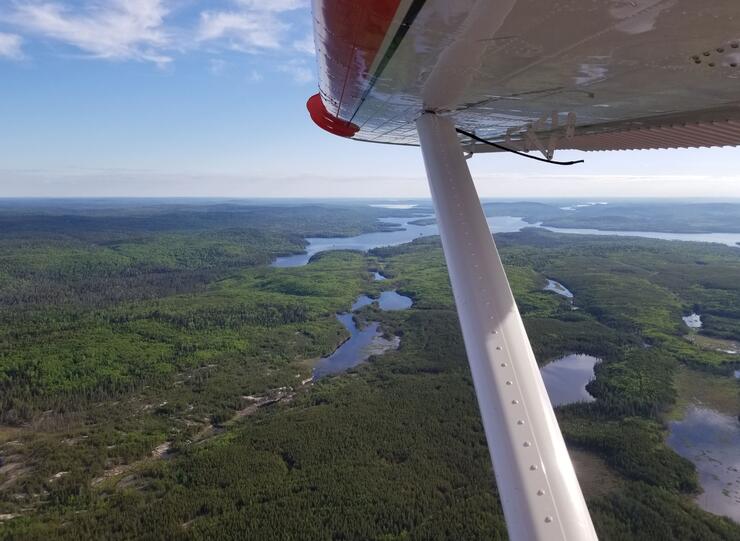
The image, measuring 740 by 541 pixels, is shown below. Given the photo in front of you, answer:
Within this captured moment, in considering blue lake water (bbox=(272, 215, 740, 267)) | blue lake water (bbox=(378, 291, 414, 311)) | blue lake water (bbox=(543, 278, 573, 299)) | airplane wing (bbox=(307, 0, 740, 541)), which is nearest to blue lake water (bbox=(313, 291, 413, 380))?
blue lake water (bbox=(378, 291, 414, 311))

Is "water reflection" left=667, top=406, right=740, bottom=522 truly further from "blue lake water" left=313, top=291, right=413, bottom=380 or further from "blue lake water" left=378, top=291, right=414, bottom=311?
"blue lake water" left=378, top=291, right=414, bottom=311

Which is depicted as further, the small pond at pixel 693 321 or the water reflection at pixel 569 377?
the small pond at pixel 693 321

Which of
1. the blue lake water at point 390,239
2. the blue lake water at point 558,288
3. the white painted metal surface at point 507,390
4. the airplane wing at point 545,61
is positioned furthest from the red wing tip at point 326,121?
the blue lake water at point 390,239

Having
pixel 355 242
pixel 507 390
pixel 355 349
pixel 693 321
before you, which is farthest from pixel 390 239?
pixel 507 390

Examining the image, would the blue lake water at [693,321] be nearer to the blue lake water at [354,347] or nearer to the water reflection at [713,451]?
the water reflection at [713,451]

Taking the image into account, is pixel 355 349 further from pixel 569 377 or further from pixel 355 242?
pixel 355 242

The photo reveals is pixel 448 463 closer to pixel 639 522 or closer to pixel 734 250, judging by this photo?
pixel 639 522

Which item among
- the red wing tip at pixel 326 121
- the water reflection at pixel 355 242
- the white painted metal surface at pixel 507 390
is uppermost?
the red wing tip at pixel 326 121
